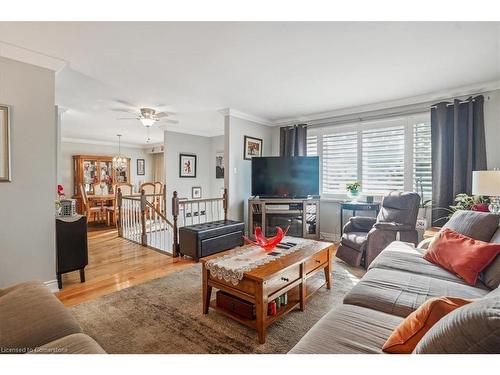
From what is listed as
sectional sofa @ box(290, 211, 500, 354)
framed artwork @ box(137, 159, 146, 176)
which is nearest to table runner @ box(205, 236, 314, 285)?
sectional sofa @ box(290, 211, 500, 354)

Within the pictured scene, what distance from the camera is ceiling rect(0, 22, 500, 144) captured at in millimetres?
2025

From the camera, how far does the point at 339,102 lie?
3.99 m

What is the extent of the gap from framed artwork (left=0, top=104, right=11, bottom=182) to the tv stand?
3.15 meters

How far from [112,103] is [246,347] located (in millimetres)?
3900

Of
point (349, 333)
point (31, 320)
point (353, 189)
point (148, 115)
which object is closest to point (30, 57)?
point (148, 115)

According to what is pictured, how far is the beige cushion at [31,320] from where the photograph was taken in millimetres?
1123

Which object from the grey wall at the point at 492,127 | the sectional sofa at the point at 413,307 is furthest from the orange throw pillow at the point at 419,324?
the grey wall at the point at 492,127

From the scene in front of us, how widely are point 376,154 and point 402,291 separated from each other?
3156 mm

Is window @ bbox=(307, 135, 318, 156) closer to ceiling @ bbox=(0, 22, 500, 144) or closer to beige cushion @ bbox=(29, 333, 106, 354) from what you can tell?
ceiling @ bbox=(0, 22, 500, 144)

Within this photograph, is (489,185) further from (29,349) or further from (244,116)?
(29,349)

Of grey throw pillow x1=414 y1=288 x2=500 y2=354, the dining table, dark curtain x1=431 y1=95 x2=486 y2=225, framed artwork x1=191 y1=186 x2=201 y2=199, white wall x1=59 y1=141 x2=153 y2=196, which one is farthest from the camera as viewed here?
white wall x1=59 y1=141 x2=153 y2=196

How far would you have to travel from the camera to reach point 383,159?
166 inches

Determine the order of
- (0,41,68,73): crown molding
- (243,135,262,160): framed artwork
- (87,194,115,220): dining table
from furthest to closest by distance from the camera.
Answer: (87,194,115,220): dining table
(243,135,262,160): framed artwork
(0,41,68,73): crown molding

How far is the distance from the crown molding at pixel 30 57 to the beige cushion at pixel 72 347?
2.46m
